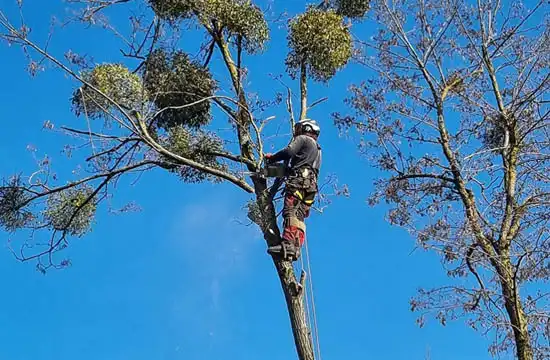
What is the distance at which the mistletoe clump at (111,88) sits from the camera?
5797 millimetres

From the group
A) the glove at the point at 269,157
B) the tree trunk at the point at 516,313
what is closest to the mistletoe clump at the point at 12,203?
the glove at the point at 269,157

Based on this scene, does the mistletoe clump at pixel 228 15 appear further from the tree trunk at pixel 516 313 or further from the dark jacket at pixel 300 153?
the tree trunk at pixel 516 313

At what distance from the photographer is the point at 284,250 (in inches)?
208

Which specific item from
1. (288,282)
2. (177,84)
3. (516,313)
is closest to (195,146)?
(177,84)

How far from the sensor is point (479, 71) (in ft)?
27.6

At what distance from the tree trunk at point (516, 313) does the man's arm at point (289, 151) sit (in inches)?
106

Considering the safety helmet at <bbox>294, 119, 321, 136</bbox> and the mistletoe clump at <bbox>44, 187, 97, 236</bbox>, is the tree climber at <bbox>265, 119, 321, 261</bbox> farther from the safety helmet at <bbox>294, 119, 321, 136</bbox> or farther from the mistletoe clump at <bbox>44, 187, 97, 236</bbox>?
the mistletoe clump at <bbox>44, 187, 97, 236</bbox>

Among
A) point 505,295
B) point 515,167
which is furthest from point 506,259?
point 515,167

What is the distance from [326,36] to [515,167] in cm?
253

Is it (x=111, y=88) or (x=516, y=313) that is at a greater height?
(x=111, y=88)

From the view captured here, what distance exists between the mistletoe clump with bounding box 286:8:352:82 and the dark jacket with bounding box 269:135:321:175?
4.08ft

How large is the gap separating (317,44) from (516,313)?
113 inches

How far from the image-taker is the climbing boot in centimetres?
528

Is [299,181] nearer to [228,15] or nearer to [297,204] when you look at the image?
[297,204]
